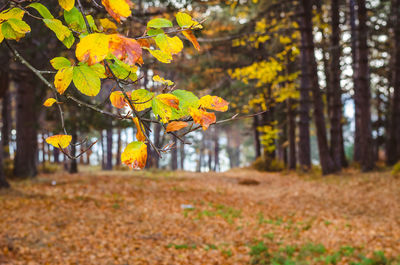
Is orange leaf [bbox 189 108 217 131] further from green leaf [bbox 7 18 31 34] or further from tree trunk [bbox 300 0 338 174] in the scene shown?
tree trunk [bbox 300 0 338 174]

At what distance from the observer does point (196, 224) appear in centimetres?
677

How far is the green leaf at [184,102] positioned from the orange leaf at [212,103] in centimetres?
2

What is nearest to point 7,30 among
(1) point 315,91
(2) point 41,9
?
(2) point 41,9

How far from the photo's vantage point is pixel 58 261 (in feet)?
14.7

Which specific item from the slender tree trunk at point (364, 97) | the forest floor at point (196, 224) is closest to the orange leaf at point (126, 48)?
the forest floor at point (196, 224)

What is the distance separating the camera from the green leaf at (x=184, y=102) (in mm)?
Result: 1136

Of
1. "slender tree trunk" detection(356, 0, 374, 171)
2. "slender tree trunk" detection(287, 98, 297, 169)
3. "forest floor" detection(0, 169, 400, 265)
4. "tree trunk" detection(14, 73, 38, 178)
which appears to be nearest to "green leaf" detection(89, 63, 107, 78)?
"forest floor" detection(0, 169, 400, 265)

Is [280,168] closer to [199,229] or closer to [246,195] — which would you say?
[246,195]

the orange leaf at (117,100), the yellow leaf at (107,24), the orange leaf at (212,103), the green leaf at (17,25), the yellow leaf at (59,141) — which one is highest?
the yellow leaf at (107,24)

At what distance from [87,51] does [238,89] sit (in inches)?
582

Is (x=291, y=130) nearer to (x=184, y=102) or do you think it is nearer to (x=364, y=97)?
(x=364, y=97)

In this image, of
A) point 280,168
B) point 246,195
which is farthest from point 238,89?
point 246,195

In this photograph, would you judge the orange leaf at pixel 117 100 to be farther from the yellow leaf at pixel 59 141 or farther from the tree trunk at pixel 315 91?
the tree trunk at pixel 315 91

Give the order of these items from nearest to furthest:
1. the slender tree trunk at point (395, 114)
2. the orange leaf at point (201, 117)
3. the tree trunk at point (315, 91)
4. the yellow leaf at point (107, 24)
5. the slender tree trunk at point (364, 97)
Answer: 1. the orange leaf at point (201, 117)
2. the yellow leaf at point (107, 24)
3. the slender tree trunk at point (364, 97)
4. the tree trunk at point (315, 91)
5. the slender tree trunk at point (395, 114)
